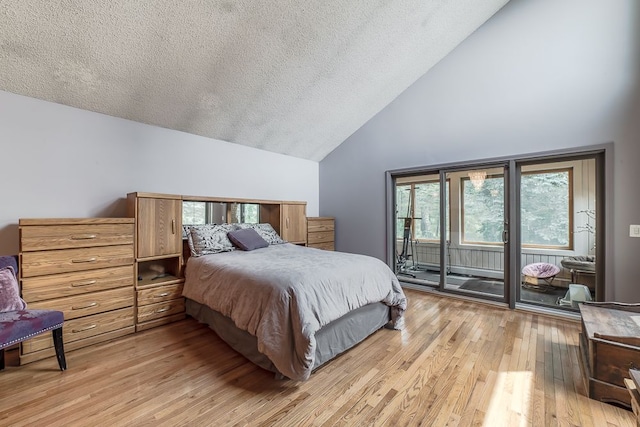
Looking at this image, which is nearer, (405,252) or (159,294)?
(159,294)

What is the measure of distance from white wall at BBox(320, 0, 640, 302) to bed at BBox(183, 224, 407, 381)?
6.36 feet

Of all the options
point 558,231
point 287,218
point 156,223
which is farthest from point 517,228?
point 156,223

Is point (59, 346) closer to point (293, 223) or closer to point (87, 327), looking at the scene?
point (87, 327)

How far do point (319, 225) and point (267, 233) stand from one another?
3.74 ft

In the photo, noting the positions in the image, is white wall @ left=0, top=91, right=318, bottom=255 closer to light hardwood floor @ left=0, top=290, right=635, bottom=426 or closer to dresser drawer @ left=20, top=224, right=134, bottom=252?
dresser drawer @ left=20, top=224, right=134, bottom=252

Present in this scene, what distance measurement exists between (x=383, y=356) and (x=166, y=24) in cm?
318

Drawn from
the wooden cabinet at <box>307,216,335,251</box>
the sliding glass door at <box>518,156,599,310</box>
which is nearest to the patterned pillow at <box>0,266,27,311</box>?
the wooden cabinet at <box>307,216,335,251</box>

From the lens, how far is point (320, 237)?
458 cm

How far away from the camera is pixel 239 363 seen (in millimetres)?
2062

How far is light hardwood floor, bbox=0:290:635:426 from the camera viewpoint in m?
1.51

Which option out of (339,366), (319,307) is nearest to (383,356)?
(339,366)

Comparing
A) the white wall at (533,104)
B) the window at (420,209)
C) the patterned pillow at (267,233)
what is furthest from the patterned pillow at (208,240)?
the window at (420,209)

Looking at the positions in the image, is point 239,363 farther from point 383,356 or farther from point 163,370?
point 383,356

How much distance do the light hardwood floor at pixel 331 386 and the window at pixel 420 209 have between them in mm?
1839
